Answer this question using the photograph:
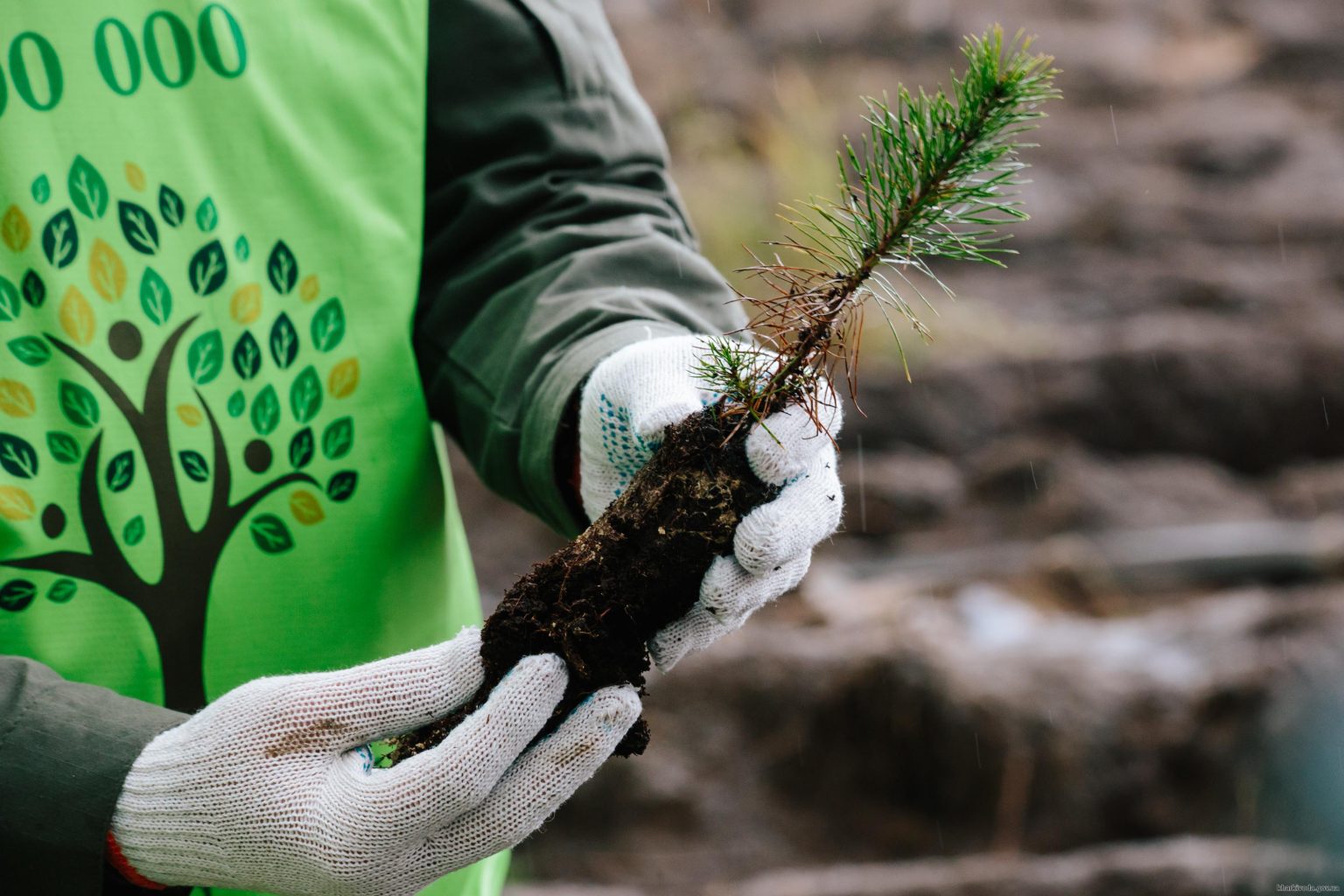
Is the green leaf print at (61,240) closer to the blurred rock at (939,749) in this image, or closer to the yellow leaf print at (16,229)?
the yellow leaf print at (16,229)

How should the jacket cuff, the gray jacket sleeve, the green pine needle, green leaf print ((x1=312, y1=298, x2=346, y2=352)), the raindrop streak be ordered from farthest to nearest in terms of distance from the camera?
1. the raindrop streak
2. green leaf print ((x1=312, y1=298, x2=346, y2=352))
3. the jacket cuff
4. the gray jacket sleeve
5. the green pine needle

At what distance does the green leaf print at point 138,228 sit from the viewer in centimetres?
130

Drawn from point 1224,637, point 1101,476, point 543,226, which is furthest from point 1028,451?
point 543,226

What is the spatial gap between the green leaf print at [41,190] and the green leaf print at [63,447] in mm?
272

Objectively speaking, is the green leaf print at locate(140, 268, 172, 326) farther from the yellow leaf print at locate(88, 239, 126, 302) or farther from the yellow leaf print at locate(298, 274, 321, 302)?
the yellow leaf print at locate(298, 274, 321, 302)

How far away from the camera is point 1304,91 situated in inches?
297

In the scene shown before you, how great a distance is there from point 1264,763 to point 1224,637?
67cm

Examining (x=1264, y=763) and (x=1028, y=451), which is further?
(x=1028, y=451)

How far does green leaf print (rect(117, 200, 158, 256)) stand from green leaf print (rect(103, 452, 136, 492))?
26cm

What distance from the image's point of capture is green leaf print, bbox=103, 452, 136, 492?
129cm

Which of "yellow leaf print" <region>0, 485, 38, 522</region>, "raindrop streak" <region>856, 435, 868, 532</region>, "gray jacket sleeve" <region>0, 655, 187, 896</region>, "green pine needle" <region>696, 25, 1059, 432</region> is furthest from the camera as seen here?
"raindrop streak" <region>856, 435, 868, 532</region>

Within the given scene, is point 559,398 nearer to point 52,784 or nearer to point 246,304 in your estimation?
point 246,304

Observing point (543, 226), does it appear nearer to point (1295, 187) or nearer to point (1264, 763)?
point (1264, 763)

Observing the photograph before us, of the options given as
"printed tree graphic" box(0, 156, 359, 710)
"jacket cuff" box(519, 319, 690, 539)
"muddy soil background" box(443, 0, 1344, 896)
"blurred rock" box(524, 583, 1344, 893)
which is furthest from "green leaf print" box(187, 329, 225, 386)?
"blurred rock" box(524, 583, 1344, 893)
